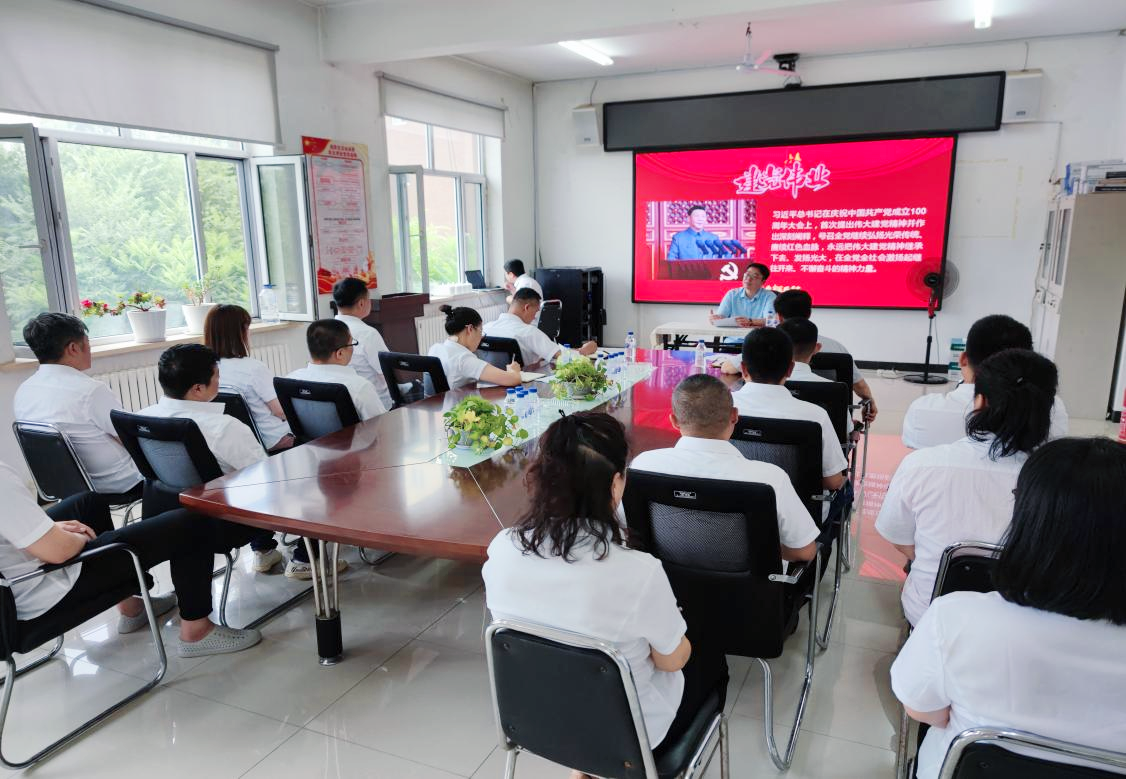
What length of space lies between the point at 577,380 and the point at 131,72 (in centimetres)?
366

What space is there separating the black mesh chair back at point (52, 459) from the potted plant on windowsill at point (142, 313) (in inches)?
74.4

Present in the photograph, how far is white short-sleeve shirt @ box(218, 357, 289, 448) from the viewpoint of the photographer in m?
3.66

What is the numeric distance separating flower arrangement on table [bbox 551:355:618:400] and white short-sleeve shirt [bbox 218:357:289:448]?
146cm

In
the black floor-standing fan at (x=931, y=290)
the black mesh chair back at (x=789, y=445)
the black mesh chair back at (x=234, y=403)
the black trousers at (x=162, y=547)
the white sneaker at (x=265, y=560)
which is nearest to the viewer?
the black trousers at (x=162, y=547)

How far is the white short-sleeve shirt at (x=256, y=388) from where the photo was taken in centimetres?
366

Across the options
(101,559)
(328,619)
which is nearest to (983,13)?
(328,619)

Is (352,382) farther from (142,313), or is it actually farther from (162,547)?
(142,313)

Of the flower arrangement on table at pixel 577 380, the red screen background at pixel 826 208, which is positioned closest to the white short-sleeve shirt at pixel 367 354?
the flower arrangement on table at pixel 577 380

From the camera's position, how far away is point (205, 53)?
202 inches

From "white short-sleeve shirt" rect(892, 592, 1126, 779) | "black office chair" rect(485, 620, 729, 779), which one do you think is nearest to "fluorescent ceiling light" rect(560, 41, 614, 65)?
"black office chair" rect(485, 620, 729, 779)

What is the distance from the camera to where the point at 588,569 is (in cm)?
141

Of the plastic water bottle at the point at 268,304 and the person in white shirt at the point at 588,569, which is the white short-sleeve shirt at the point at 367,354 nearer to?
the plastic water bottle at the point at 268,304

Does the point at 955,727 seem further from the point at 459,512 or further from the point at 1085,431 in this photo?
the point at 1085,431

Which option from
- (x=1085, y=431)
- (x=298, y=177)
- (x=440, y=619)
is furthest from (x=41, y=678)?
(x=1085, y=431)
